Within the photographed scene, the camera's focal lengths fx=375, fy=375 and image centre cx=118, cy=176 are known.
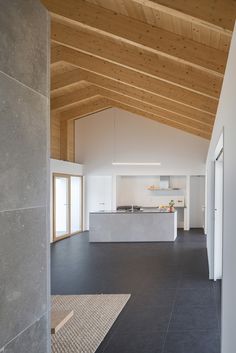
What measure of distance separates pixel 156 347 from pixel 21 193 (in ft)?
8.81

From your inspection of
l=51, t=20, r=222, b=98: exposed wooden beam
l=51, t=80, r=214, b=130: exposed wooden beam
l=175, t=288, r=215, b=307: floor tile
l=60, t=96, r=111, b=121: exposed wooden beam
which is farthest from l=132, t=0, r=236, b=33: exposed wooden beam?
l=60, t=96, r=111, b=121: exposed wooden beam

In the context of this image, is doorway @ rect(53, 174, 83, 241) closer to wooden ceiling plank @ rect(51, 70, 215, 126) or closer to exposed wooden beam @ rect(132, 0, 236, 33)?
wooden ceiling plank @ rect(51, 70, 215, 126)

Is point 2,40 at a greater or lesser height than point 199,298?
greater

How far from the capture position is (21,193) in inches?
75.8

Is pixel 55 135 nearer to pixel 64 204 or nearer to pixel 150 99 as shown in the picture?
pixel 64 204

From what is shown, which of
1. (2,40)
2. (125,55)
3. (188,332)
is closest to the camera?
(2,40)

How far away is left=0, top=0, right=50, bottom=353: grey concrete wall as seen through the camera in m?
1.76

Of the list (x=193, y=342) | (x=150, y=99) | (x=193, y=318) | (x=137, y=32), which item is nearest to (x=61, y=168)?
(x=150, y=99)

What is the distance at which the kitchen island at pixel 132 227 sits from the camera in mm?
10906

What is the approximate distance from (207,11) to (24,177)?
2.23 m

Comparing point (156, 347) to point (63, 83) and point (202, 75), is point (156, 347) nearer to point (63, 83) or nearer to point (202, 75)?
point (202, 75)

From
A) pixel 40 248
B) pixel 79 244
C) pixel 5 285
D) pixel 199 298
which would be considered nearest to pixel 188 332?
pixel 199 298

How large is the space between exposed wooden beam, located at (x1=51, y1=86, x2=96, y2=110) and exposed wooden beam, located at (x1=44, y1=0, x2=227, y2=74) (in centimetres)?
653

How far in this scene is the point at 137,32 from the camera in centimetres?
471
